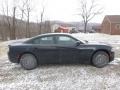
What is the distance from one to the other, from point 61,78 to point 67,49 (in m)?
1.52

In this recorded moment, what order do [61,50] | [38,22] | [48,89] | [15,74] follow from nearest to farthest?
1. [48,89]
2. [15,74]
3. [61,50]
4. [38,22]

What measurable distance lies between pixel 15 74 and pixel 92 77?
283 cm

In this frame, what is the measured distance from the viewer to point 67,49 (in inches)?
308

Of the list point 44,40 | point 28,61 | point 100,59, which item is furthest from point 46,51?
point 100,59

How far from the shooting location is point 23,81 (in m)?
6.50

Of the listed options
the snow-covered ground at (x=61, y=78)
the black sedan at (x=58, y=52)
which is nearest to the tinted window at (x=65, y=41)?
the black sedan at (x=58, y=52)

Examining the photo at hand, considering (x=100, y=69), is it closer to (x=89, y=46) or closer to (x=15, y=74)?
(x=89, y=46)

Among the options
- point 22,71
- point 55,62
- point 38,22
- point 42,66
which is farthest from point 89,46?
point 38,22

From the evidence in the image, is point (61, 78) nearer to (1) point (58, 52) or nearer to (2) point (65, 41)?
(1) point (58, 52)

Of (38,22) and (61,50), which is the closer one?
(61,50)

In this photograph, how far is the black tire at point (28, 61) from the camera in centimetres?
787

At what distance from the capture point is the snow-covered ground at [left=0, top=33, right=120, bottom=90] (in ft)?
19.4

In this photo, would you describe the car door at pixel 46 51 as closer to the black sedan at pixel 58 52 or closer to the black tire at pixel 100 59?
the black sedan at pixel 58 52

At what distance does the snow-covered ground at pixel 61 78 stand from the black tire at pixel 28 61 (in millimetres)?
225
